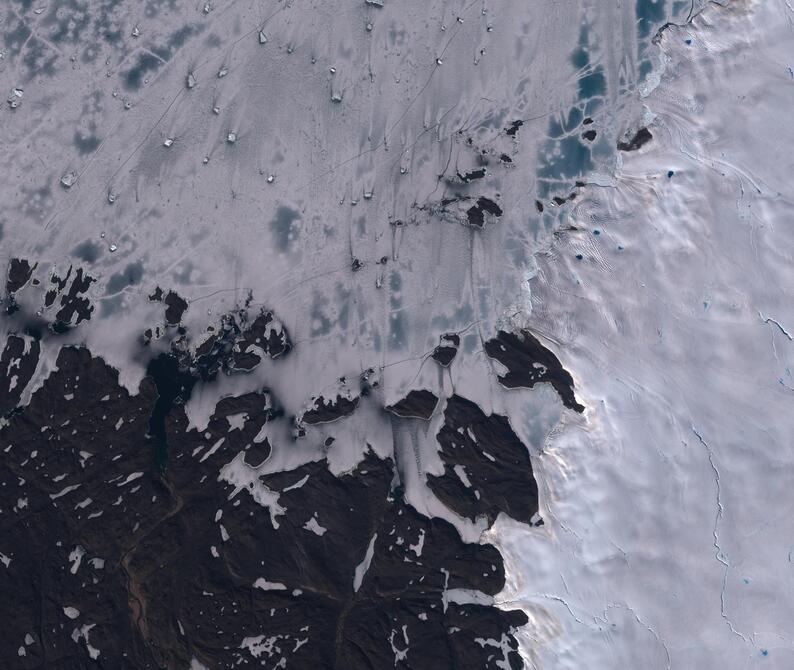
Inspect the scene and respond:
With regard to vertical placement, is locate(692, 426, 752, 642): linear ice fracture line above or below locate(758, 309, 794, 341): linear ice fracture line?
below

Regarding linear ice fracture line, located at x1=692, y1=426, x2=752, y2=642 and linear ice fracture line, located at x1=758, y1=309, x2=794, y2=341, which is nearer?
linear ice fracture line, located at x1=692, y1=426, x2=752, y2=642

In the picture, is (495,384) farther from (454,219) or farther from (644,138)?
(644,138)

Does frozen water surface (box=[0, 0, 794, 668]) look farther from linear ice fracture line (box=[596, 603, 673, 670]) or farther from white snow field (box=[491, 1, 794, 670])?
linear ice fracture line (box=[596, 603, 673, 670])

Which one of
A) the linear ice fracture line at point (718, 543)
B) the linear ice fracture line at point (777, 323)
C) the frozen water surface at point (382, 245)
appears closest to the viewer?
the linear ice fracture line at point (718, 543)

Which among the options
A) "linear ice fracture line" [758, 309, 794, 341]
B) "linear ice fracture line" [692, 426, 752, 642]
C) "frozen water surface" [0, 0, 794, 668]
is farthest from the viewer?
"frozen water surface" [0, 0, 794, 668]

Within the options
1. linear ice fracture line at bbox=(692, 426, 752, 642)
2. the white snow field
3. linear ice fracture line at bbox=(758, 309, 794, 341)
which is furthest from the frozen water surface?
linear ice fracture line at bbox=(692, 426, 752, 642)

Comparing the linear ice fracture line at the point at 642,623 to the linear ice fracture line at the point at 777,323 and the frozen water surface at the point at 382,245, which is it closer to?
the frozen water surface at the point at 382,245

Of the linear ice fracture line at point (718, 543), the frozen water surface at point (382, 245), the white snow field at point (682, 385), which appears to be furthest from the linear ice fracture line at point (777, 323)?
the linear ice fracture line at point (718, 543)

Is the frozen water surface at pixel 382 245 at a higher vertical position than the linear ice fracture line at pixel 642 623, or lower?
higher

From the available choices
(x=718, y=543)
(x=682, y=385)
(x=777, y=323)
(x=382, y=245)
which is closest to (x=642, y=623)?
(x=718, y=543)
